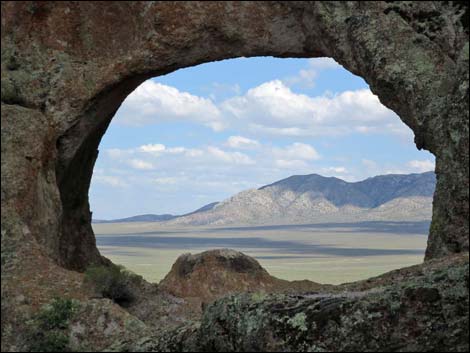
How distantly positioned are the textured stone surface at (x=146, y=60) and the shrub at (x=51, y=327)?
95 centimetres

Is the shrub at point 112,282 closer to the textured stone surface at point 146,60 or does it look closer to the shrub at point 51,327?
the textured stone surface at point 146,60

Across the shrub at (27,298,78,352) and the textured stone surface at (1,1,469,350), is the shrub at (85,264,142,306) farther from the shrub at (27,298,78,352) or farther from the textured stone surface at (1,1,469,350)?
the shrub at (27,298,78,352)

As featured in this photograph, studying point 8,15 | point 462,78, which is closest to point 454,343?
point 462,78

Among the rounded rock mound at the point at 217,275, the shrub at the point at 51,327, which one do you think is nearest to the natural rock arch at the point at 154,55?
the shrub at the point at 51,327

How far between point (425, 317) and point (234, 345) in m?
4.17

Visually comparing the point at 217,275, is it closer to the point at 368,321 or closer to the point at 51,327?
the point at 51,327

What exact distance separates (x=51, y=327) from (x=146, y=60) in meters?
9.65

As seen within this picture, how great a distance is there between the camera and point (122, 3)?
24.6m

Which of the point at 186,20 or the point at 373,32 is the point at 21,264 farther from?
the point at 373,32

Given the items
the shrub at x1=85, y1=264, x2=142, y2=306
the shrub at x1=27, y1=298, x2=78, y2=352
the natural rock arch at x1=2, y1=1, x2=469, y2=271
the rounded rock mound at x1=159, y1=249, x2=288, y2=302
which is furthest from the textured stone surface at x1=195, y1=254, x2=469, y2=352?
the rounded rock mound at x1=159, y1=249, x2=288, y2=302

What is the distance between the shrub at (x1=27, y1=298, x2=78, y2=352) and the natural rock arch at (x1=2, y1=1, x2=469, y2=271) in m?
2.46

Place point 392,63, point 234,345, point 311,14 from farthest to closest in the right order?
point 311,14 < point 392,63 < point 234,345

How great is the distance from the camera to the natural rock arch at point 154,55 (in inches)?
859

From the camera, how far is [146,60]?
24.6 meters
